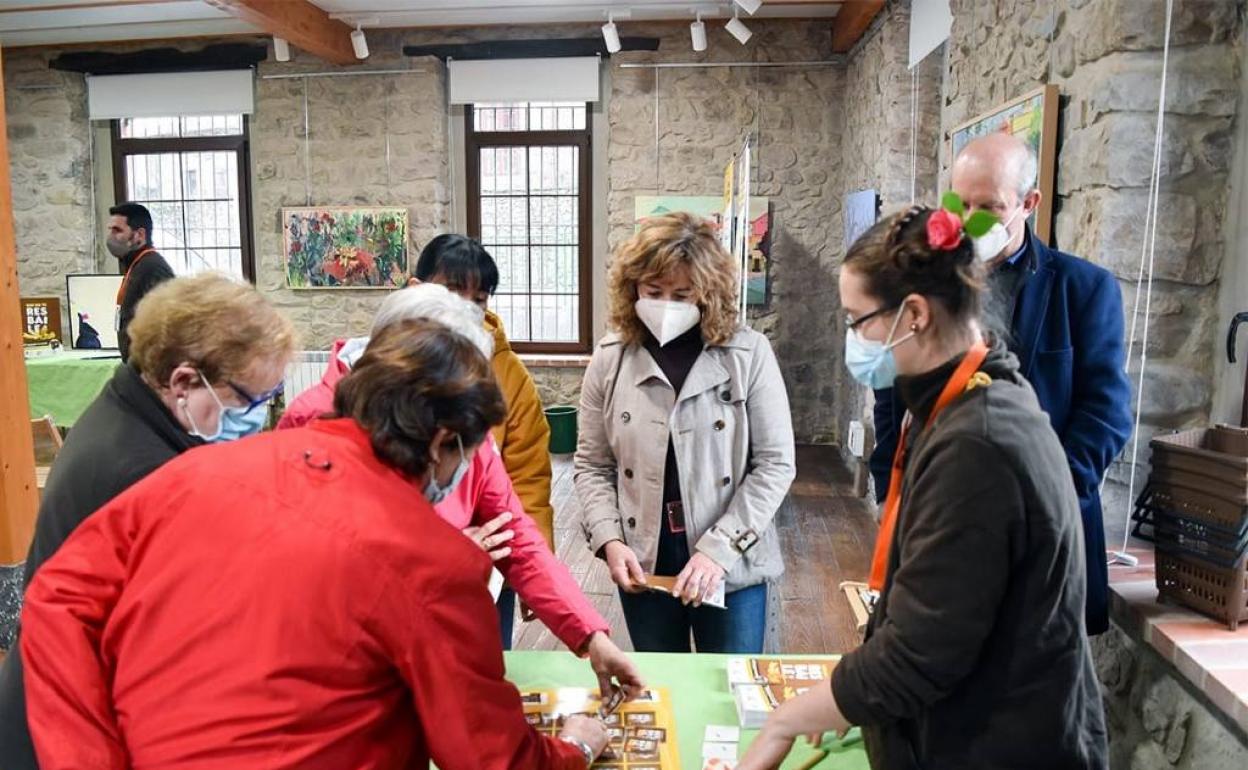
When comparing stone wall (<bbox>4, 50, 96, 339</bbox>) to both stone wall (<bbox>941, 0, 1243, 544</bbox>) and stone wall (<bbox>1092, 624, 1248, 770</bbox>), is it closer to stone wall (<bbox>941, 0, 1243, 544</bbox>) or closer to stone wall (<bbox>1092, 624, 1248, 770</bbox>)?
stone wall (<bbox>941, 0, 1243, 544</bbox>)

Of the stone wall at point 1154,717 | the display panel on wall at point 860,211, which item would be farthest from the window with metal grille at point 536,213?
the stone wall at point 1154,717

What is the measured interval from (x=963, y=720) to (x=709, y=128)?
6032mm

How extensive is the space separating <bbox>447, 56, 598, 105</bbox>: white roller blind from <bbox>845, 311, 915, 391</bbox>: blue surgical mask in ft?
18.9

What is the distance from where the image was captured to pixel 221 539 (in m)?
0.95

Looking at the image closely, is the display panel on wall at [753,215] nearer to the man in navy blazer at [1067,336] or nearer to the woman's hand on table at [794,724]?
the man in navy blazer at [1067,336]

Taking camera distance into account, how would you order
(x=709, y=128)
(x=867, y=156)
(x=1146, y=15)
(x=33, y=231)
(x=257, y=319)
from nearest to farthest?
(x=257, y=319) < (x=1146, y=15) < (x=867, y=156) < (x=709, y=128) < (x=33, y=231)

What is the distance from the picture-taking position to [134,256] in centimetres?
474

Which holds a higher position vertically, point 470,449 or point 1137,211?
point 1137,211

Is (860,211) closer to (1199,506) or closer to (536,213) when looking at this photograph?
(536,213)

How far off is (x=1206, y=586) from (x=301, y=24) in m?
6.05

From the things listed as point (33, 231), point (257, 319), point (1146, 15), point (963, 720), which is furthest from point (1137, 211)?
point (33, 231)

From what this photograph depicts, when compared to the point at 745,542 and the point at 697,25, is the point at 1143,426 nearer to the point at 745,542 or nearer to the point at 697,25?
the point at 745,542

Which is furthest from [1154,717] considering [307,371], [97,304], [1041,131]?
[97,304]

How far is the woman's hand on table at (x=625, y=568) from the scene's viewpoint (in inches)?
72.6
